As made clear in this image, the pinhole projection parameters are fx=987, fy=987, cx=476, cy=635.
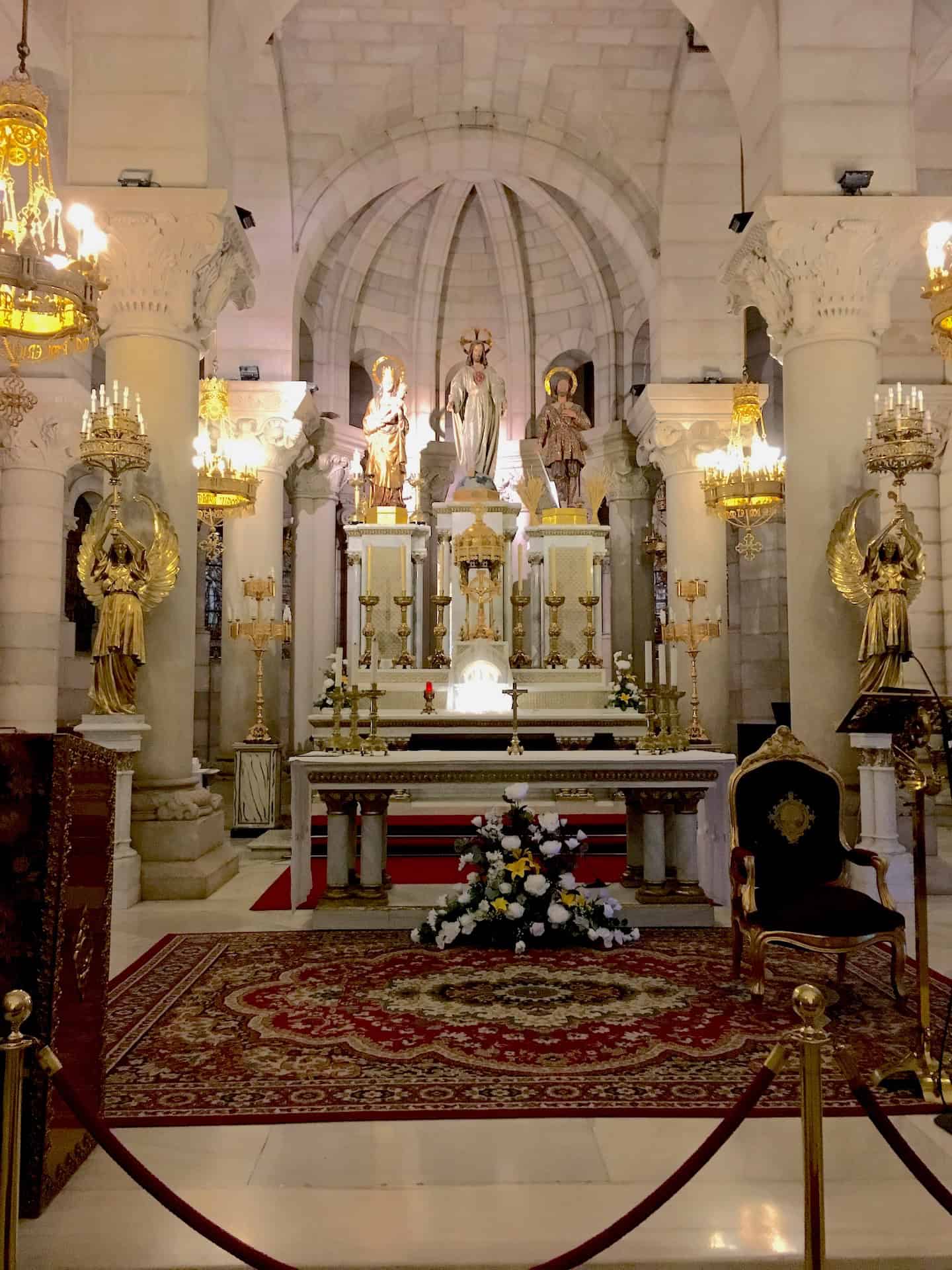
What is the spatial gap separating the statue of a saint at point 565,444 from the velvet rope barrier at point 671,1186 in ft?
45.4

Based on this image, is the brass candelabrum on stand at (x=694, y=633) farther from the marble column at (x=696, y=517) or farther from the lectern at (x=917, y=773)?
the lectern at (x=917, y=773)

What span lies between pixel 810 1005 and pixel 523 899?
361cm

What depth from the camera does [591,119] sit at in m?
13.2

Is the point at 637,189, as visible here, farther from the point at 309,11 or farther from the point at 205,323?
the point at 205,323

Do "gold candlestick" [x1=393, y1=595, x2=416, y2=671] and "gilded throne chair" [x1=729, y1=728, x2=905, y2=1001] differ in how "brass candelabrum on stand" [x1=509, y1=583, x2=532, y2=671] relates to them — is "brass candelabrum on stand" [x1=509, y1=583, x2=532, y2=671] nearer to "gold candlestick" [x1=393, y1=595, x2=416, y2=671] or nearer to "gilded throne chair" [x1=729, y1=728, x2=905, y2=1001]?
"gold candlestick" [x1=393, y1=595, x2=416, y2=671]

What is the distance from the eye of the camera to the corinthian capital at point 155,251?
297 inches

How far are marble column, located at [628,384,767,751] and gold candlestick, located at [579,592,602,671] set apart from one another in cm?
165

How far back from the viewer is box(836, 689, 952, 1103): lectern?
3.56m

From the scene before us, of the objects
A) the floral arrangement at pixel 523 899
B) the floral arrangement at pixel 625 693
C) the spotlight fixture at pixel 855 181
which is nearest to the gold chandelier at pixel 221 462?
the floral arrangement at pixel 625 693

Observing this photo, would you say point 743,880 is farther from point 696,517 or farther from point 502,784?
point 696,517

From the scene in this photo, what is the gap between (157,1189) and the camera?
1976mm

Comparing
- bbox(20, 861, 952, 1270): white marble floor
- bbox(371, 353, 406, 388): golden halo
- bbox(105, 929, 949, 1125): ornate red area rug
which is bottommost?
bbox(105, 929, 949, 1125): ornate red area rug

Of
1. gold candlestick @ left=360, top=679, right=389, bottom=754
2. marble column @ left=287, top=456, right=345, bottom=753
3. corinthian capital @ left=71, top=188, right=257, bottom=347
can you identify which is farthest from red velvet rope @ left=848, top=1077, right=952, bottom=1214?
marble column @ left=287, top=456, right=345, bottom=753

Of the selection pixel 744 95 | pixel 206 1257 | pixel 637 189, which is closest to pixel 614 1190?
pixel 206 1257
